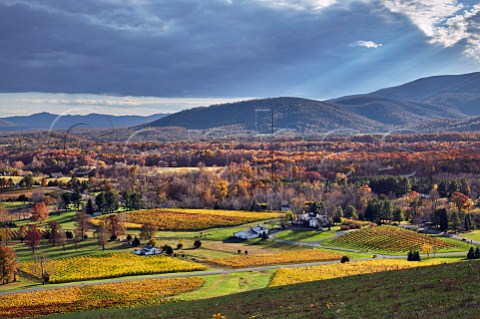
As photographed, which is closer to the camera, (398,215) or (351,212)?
(398,215)

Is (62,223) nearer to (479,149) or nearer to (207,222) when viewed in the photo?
(207,222)

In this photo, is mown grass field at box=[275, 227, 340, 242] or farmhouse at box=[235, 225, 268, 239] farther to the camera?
farmhouse at box=[235, 225, 268, 239]

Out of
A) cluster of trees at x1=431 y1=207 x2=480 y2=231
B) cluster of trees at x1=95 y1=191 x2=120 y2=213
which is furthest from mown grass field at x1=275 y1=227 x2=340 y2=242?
cluster of trees at x1=95 y1=191 x2=120 y2=213

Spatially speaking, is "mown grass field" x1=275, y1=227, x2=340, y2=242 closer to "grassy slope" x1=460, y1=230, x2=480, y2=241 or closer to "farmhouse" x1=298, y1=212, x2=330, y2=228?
"farmhouse" x1=298, y1=212, x2=330, y2=228

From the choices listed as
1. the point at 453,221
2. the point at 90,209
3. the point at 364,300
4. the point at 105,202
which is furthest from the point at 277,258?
the point at 90,209

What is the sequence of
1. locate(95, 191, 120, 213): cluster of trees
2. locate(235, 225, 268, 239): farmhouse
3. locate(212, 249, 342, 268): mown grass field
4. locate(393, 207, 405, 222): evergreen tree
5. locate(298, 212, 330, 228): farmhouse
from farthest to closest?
locate(95, 191, 120, 213): cluster of trees < locate(393, 207, 405, 222): evergreen tree < locate(298, 212, 330, 228): farmhouse < locate(235, 225, 268, 239): farmhouse < locate(212, 249, 342, 268): mown grass field

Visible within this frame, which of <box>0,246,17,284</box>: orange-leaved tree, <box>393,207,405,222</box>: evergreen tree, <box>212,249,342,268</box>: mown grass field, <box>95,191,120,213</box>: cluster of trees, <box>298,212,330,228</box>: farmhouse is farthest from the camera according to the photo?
<box>95,191,120,213</box>: cluster of trees

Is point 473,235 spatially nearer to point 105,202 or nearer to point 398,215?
point 398,215

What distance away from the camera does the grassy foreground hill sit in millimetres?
23797

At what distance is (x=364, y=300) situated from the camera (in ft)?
91.9

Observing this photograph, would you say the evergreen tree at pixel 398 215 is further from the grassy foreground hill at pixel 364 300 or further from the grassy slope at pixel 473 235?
the grassy foreground hill at pixel 364 300

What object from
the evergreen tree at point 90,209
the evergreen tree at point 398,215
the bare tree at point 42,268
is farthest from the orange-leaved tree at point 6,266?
the evergreen tree at point 398,215

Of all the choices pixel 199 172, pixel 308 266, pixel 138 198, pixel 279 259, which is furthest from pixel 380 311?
pixel 199 172

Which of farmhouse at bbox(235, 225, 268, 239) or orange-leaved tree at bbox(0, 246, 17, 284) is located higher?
orange-leaved tree at bbox(0, 246, 17, 284)
